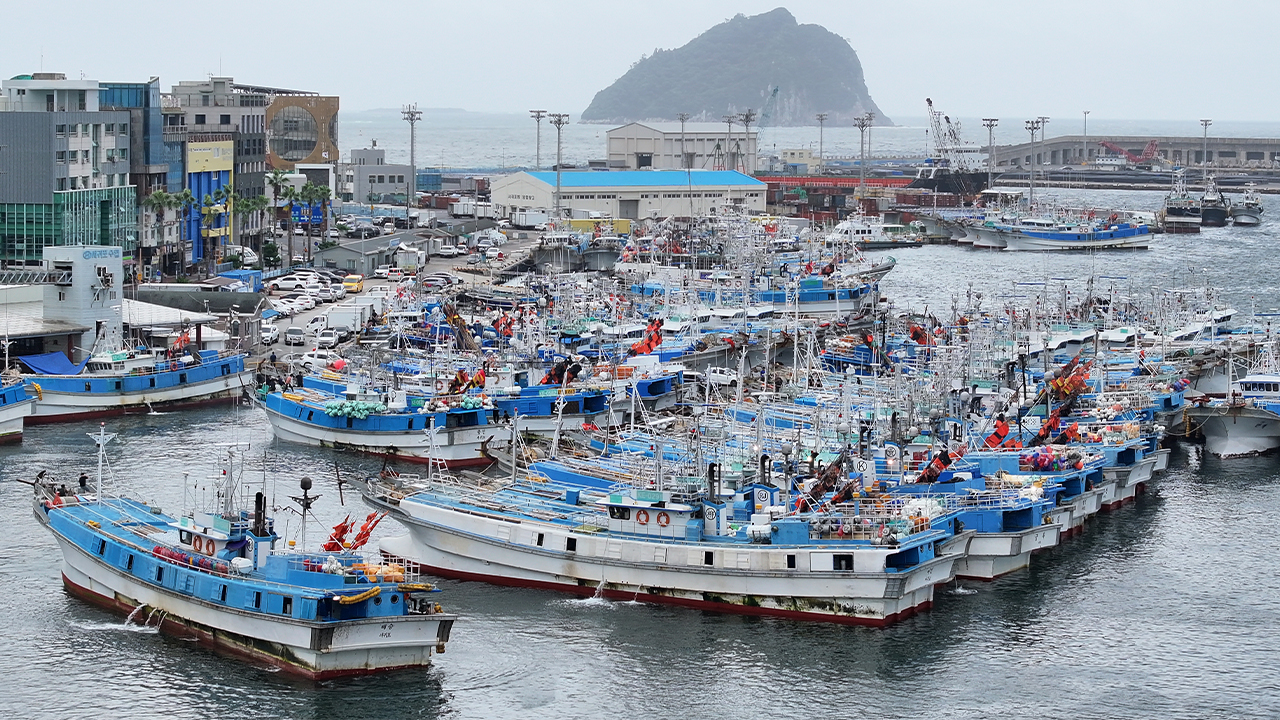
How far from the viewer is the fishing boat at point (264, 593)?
34.2 metres

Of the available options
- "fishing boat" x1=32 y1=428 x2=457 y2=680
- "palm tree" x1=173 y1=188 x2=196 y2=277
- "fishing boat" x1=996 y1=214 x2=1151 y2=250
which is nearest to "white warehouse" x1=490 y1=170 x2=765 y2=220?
"fishing boat" x1=996 y1=214 x2=1151 y2=250

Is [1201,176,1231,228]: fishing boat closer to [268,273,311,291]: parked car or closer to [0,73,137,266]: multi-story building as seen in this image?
[268,273,311,291]: parked car

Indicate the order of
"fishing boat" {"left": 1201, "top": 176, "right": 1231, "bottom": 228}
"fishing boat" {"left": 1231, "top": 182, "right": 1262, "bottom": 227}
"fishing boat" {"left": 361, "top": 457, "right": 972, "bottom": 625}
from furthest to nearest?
"fishing boat" {"left": 1231, "top": 182, "right": 1262, "bottom": 227}, "fishing boat" {"left": 1201, "top": 176, "right": 1231, "bottom": 228}, "fishing boat" {"left": 361, "top": 457, "right": 972, "bottom": 625}

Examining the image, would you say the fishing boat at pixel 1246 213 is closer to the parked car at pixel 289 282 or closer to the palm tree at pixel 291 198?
the palm tree at pixel 291 198

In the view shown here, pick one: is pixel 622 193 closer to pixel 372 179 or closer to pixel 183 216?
pixel 372 179

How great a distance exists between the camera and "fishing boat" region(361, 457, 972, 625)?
38.5m

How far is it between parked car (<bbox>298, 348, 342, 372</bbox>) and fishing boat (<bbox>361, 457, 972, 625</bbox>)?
76.6 feet

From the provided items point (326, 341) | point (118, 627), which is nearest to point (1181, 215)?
point (326, 341)

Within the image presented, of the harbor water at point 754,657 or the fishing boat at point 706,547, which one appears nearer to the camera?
the harbor water at point 754,657

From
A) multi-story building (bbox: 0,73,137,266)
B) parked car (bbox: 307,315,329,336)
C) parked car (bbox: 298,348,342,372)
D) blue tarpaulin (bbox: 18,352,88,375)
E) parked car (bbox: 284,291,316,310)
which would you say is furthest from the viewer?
parked car (bbox: 284,291,316,310)

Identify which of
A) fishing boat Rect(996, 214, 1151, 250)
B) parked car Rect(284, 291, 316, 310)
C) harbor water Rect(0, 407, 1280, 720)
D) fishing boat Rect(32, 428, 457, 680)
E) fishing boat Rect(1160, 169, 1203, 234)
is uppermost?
fishing boat Rect(1160, 169, 1203, 234)

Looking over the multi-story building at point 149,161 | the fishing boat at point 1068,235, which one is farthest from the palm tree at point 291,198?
the fishing boat at point 1068,235

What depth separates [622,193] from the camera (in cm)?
12988

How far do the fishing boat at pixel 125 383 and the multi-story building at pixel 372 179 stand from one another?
7818 centimetres
